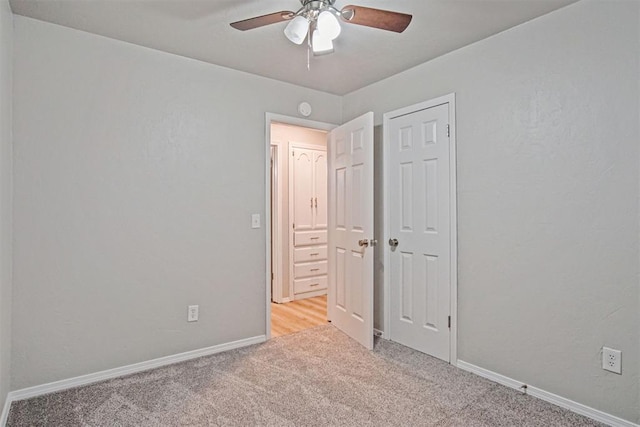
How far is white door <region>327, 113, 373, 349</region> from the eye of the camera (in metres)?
3.03

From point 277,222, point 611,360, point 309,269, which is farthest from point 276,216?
point 611,360

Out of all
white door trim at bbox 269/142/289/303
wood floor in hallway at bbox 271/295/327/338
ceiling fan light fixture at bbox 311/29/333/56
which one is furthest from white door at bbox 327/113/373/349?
white door trim at bbox 269/142/289/303

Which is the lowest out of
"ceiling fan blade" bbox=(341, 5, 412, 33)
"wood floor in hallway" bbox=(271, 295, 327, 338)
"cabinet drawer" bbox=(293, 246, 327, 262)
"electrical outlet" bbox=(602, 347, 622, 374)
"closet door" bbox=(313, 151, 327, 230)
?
"wood floor in hallway" bbox=(271, 295, 327, 338)

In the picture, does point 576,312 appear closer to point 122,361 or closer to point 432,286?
point 432,286

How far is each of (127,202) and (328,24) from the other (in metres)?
1.81

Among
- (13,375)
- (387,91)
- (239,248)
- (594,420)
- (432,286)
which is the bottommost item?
(594,420)

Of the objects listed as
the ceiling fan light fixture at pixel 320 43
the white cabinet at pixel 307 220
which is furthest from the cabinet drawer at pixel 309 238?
the ceiling fan light fixture at pixel 320 43

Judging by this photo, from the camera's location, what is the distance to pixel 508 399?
2240 millimetres

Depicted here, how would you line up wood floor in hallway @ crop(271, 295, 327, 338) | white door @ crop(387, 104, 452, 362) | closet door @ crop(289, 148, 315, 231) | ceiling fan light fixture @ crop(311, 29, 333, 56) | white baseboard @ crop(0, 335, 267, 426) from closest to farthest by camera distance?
ceiling fan light fixture @ crop(311, 29, 333, 56) < white baseboard @ crop(0, 335, 267, 426) < white door @ crop(387, 104, 452, 362) < wood floor in hallway @ crop(271, 295, 327, 338) < closet door @ crop(289, 148, 315, 231)

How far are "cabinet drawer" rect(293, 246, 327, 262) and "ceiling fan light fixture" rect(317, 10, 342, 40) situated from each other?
3.17 m

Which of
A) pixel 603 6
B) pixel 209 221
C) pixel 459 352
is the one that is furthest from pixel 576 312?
pixel 209 221

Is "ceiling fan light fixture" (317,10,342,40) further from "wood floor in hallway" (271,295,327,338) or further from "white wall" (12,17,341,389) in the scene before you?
"wood floor in hallway" (271,295,327,338)

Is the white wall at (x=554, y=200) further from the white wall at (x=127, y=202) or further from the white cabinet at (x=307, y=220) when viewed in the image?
the white cabinet at (x=307, y=220)

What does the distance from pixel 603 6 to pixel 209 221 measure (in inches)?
113
